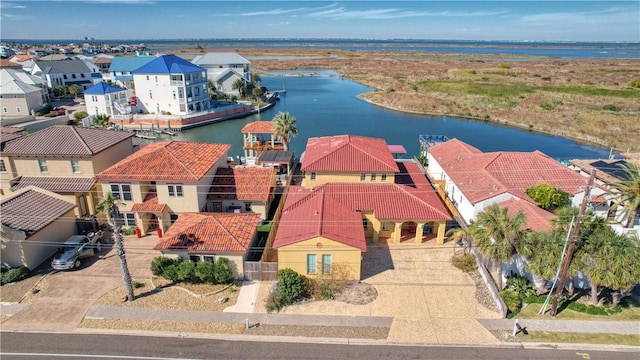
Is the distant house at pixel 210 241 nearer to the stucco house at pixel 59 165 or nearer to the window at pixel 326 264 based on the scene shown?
the window at pixel 326 264

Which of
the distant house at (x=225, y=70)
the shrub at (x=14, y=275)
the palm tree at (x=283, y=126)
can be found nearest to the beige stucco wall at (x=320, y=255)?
the shrub at (x=14, y=275)

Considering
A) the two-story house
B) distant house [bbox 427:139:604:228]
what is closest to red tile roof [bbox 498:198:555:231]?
distant house [bbox 427:139:604:228]

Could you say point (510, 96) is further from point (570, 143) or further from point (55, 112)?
point (55, 112)

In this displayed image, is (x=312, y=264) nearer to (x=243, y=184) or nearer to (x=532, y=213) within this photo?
(x=243, y=184)

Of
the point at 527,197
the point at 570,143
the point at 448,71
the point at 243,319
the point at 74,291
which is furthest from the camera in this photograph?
the point at 448,71

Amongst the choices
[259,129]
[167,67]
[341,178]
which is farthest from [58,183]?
[167,67]

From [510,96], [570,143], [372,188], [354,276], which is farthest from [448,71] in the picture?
[354,276]
